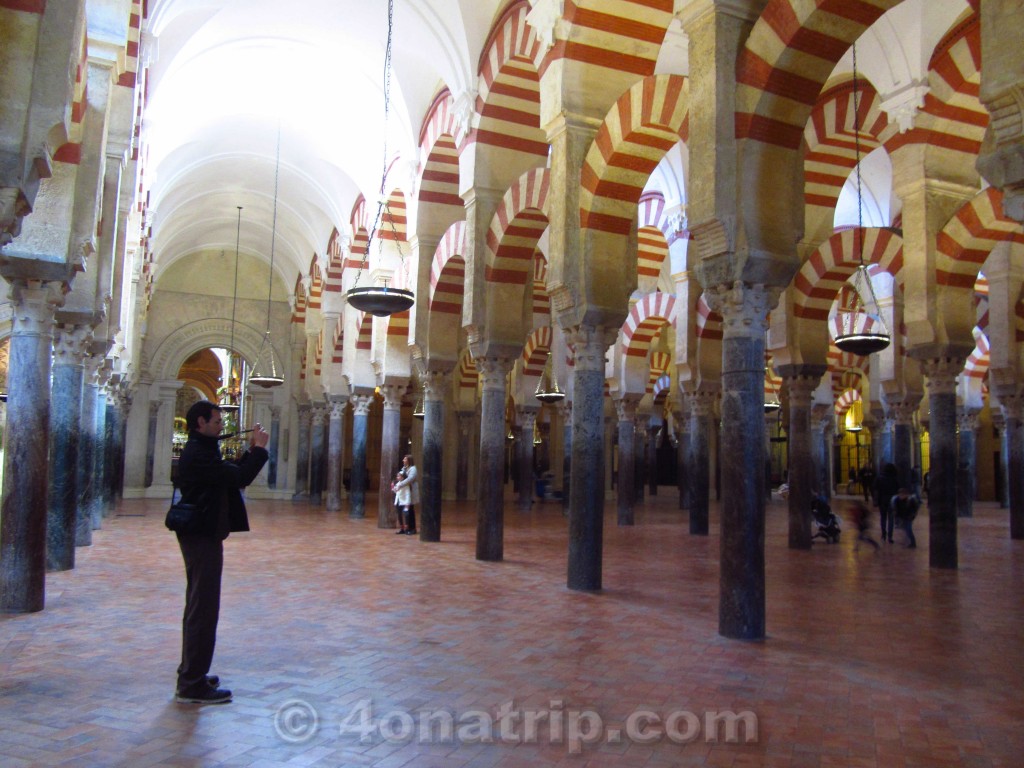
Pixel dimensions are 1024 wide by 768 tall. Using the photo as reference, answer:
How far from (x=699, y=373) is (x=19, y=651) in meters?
8.53

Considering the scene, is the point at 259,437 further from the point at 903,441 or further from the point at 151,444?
the point at 151,444

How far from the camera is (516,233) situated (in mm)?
7906

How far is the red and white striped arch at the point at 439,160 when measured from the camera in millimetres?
9758

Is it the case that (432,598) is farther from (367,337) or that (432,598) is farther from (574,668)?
(367,337)

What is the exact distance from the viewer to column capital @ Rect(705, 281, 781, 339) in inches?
179

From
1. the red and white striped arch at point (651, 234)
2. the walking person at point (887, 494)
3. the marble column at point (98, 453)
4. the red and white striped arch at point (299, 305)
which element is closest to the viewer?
the marble column at point (98, 453)

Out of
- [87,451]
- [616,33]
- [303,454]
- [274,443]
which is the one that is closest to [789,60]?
[616,33]

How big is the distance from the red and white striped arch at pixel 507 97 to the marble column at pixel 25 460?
4.72 meters

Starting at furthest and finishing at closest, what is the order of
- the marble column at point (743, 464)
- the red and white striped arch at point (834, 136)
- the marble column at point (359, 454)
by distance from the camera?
1. the marble column at point (359, 454)
2. the red and white striped arch at point (834, 136)
3. the marble column at point (743, 464)

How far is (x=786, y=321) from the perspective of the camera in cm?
905

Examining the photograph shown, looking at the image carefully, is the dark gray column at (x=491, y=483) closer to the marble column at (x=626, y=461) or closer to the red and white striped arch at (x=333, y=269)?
the marble column at (x=626, y=461)

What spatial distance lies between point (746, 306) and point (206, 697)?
3313 mm

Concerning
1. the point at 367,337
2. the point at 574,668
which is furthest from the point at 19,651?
the point at 367,337

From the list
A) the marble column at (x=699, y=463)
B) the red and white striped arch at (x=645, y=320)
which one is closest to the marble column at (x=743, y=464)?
the marble column at (x=699, y=463)
